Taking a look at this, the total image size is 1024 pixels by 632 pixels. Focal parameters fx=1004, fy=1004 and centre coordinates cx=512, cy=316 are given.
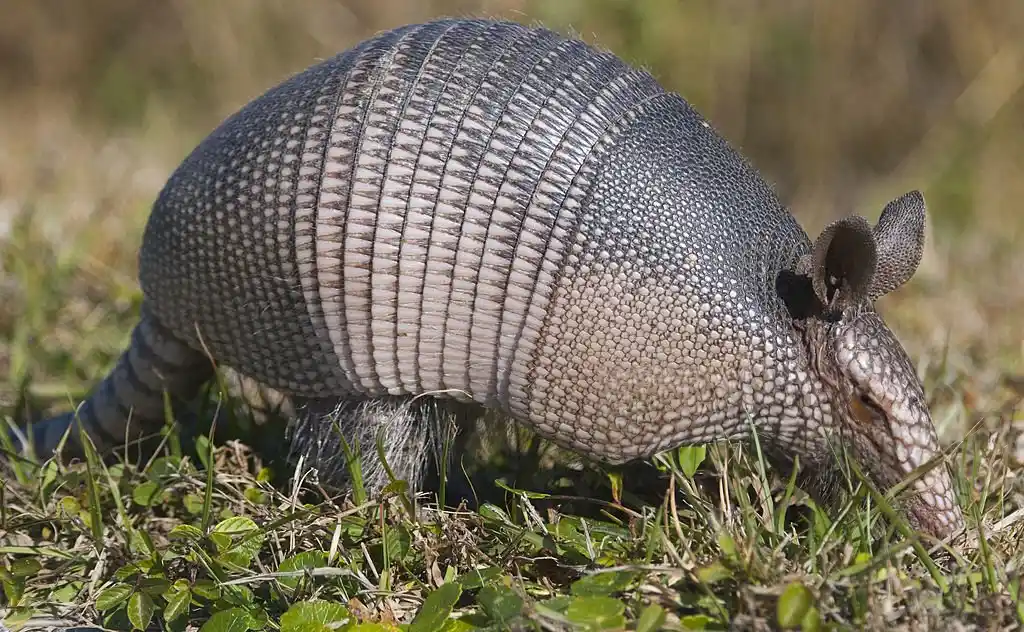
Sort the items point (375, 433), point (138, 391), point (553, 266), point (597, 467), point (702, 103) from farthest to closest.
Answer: point (702, 103)
point (138, 391)
point (597, 467)
point (375, 433)
point (553, 266)

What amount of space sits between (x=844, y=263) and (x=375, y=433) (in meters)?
1.57

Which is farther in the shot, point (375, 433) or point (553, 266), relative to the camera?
point (375, 433)

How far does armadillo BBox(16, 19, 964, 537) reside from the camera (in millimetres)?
2924

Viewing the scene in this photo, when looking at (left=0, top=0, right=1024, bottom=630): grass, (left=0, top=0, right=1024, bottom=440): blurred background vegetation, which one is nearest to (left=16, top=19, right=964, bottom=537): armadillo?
(left=0, top=0, right=1024, bottom=630): grass

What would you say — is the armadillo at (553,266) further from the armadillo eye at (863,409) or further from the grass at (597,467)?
the grass at (597,467)

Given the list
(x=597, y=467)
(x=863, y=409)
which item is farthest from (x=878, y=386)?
(x=597, y=467)

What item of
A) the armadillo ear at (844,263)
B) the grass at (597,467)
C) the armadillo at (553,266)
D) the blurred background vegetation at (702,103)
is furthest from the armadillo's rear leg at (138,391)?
the armadillo ear at (844,263)

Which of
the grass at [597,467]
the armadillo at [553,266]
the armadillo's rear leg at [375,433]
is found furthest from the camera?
the armadillo's rear leg at [375,433]

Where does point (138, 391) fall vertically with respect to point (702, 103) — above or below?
below

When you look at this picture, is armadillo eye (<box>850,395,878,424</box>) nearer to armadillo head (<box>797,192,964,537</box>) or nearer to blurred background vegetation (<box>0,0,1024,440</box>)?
armadillo head (<box>797,192,964,537</box>)

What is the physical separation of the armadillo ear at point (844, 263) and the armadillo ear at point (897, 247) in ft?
0.25

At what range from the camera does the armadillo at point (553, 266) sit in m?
2.92

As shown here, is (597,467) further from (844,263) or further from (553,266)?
(844,263)

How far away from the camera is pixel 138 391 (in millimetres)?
3654
